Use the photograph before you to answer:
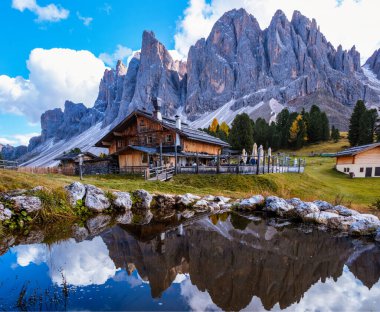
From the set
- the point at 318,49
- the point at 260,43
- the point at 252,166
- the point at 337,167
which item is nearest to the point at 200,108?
the point at 260,43

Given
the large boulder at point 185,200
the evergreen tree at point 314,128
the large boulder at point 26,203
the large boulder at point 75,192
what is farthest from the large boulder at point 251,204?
the evergreen tree at point 314,128

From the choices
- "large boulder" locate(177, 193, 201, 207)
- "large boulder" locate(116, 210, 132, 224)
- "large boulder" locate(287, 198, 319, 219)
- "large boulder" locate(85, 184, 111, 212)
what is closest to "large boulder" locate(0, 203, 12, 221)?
"large boulder" locate(85, 184, 111, 212)

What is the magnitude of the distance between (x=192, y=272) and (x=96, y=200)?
846 centimetres

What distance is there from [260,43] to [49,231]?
687ft

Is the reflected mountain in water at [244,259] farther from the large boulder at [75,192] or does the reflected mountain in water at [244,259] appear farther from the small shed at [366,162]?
the small shed at [366,162]

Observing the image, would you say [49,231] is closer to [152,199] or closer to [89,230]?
[89,230]

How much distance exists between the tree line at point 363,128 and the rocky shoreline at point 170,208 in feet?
207

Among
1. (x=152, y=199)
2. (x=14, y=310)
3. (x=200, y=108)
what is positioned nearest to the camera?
(x=14, y=310)

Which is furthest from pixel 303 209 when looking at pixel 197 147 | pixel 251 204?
pixel 197 147

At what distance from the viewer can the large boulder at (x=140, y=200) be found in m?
14.5

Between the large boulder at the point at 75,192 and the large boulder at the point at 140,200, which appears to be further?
the large boulder at the point at 140,200

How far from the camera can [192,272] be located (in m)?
6.76

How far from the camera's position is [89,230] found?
1027cm

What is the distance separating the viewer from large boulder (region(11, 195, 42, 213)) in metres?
10.5
